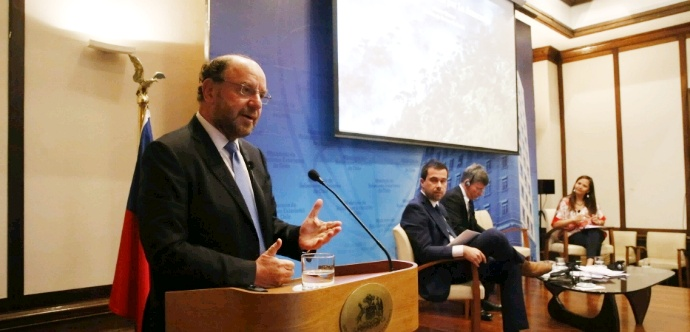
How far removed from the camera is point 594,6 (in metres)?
6.51

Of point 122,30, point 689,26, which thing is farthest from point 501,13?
point 122,30

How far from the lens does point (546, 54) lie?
7.20 m

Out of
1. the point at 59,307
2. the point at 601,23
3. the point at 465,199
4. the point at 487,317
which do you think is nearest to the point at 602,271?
the point at 487,317

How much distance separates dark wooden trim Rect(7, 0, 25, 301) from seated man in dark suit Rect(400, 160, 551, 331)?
2137 millimetres

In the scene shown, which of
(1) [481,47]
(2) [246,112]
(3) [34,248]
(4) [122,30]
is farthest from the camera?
(1) [481,47]

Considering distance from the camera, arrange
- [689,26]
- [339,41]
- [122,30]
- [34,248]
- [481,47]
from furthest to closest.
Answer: [689,26]
[481,47]
[339,41]
[122,30]
[34,248]

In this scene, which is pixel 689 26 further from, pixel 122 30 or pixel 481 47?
pixel 122 30

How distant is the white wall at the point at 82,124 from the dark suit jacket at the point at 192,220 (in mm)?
1345

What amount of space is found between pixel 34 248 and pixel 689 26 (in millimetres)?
7417

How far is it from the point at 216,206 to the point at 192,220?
77 mm

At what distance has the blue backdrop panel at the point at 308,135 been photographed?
9.80 feet

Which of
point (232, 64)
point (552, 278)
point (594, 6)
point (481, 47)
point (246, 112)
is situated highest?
point (594, 6)

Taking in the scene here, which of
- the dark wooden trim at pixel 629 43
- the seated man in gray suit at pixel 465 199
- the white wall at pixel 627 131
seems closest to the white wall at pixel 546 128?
the white wall at pixel 627 131

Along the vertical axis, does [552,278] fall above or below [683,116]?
below
